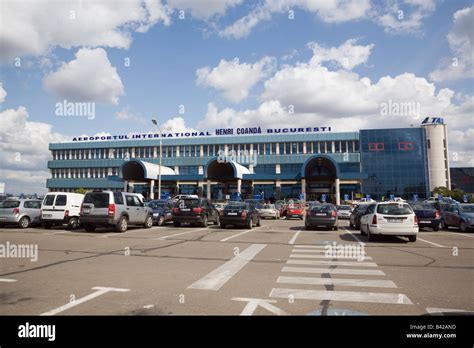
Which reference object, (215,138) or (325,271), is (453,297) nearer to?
(325,271)

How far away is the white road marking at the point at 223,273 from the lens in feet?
21.3

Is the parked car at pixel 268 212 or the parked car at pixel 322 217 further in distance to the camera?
the parked car at pixel 268 212

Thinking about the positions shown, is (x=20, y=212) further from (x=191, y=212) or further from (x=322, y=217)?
(x=322, y=217)

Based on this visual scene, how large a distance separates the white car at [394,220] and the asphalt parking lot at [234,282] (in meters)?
1.78

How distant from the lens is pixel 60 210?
18109mm

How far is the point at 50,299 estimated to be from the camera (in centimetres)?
557

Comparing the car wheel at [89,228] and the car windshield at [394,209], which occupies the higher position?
the car windshield at [394,209]

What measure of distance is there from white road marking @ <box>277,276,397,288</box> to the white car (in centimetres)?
706

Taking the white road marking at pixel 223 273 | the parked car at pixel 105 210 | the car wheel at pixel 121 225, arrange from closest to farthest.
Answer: the white road marking at pixel 223 273, the parked car at pixel 105 210, the car wheel at pixel 121 225

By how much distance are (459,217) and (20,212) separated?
24.4m

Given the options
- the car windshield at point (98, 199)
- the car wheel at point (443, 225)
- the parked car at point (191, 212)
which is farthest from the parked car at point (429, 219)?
the car windshield at point (98, 199)

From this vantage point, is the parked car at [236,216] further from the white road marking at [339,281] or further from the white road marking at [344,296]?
the white road marking at [344,296]

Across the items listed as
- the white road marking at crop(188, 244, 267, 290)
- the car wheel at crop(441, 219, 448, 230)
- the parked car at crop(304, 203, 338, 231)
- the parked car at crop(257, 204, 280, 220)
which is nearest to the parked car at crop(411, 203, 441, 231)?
the car wheel at crop(441, 219, 448, 230)
